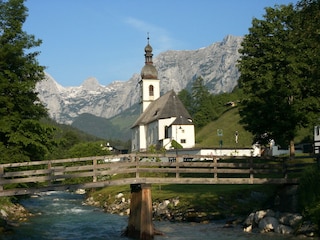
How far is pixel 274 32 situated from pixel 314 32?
22.6 metres

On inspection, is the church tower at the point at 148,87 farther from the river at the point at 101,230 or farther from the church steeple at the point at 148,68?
the river at the point at 101,230

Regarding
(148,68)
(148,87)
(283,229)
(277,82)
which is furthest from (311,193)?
(148,68)

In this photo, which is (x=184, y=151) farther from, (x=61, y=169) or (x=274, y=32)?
(x=61, y=169)

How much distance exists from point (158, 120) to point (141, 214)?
285ft

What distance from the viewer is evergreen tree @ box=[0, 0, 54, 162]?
3134 centimetres

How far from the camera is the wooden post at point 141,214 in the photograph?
23625 mm

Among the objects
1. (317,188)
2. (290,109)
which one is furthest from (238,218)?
(290,109)

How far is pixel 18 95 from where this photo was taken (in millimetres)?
32281

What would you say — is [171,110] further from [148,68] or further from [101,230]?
[101,230]

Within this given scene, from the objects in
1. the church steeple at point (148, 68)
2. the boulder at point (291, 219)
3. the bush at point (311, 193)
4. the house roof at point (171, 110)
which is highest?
the church steeple at point (148, 68)

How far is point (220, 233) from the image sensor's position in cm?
2548

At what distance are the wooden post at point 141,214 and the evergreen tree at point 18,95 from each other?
10.1m

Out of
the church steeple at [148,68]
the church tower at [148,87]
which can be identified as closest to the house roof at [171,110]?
the church tower at [148,87]

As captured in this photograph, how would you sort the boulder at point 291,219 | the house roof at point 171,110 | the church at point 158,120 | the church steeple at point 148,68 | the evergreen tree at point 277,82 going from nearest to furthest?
the boulder at point 291,219 < the evergreen tree at point 277,82 < the church at point 158,120 < the house roof at point 171,110 < the church steeple at point 148,68
